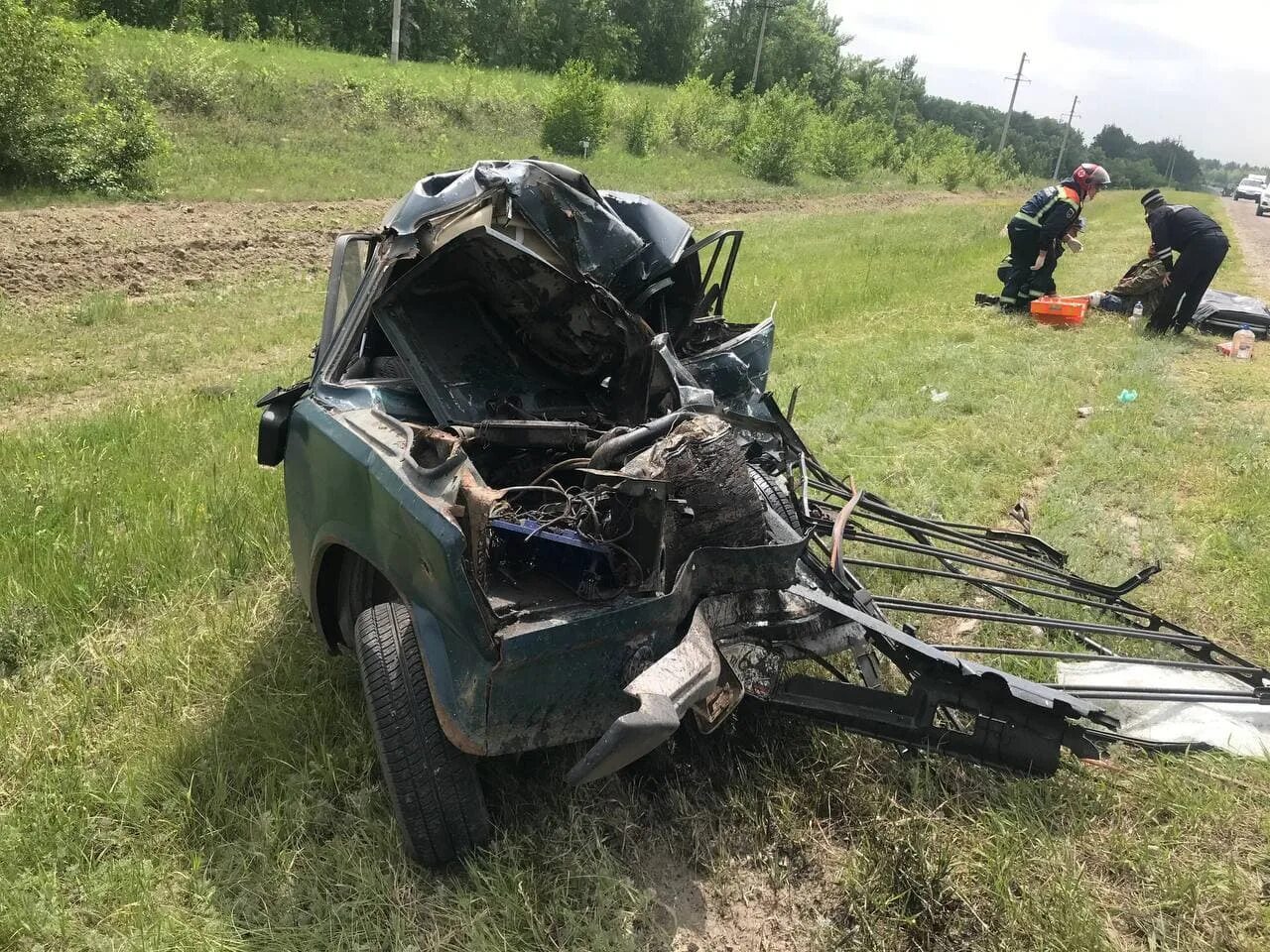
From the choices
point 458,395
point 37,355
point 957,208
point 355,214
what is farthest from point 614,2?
point 458,395

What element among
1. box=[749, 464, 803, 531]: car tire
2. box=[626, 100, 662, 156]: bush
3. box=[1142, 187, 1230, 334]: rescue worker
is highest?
box=[626, 100, 662, 156]: bush

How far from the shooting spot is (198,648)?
3.31 m

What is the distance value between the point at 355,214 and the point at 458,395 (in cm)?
1250

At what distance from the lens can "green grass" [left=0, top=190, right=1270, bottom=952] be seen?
7.31ft

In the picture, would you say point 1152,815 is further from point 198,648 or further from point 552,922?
point 198,648

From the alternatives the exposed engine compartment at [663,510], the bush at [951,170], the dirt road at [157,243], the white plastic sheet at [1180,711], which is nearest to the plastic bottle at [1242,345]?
the exposed engine compartment at [663,510]

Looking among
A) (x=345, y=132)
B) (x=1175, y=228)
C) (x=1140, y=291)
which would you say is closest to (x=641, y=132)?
(x=345, y=132)

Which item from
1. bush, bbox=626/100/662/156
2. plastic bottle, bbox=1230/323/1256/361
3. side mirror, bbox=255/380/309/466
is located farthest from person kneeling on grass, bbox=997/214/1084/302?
bush, bbox=626/100/662/156

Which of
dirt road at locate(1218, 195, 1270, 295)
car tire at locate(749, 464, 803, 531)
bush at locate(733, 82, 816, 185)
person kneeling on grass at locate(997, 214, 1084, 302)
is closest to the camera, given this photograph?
car tire at locate(749, 464, 803, 531)

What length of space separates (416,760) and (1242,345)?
10.0 metres

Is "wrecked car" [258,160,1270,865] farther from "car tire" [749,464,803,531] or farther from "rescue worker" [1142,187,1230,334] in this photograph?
"rescue worker" [1142,187,1230,334]

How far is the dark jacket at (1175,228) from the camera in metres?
9.12

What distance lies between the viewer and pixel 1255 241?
21.5m

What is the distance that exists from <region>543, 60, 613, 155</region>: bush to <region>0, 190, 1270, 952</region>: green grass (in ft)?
73.8
